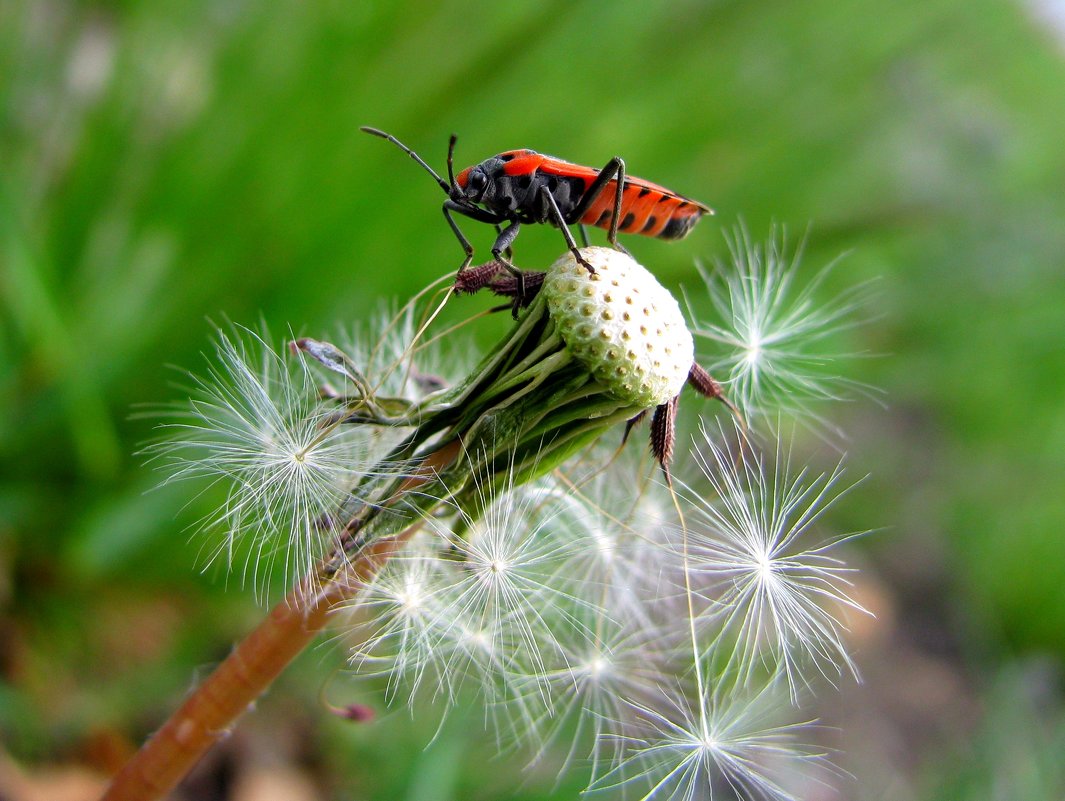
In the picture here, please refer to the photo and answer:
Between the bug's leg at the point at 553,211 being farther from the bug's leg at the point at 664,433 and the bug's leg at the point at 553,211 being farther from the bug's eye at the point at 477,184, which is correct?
the bug's leg at the point at 664,433

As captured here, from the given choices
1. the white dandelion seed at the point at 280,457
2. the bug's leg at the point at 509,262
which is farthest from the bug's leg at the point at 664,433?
the white dandelion seed at the point at 280,457

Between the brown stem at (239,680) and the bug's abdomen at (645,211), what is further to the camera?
the bug's abdomen at (645,211)

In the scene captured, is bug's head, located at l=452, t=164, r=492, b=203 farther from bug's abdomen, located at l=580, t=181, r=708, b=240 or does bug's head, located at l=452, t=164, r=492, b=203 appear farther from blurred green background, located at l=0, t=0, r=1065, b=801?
blurred green background, located at l=0, t=0, r=1065, b=801

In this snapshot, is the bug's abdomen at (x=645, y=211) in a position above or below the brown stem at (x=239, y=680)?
above

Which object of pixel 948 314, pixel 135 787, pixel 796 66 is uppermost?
pixel 796 66

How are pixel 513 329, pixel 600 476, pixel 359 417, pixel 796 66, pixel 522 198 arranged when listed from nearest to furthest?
pixel 513 329 < pixel 359 417 < pixel 522 198 < pixel 600 476 < pixel 796 66

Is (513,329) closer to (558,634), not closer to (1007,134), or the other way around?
(558,634)

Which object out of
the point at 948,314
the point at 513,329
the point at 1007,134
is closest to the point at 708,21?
the point at 948,314
